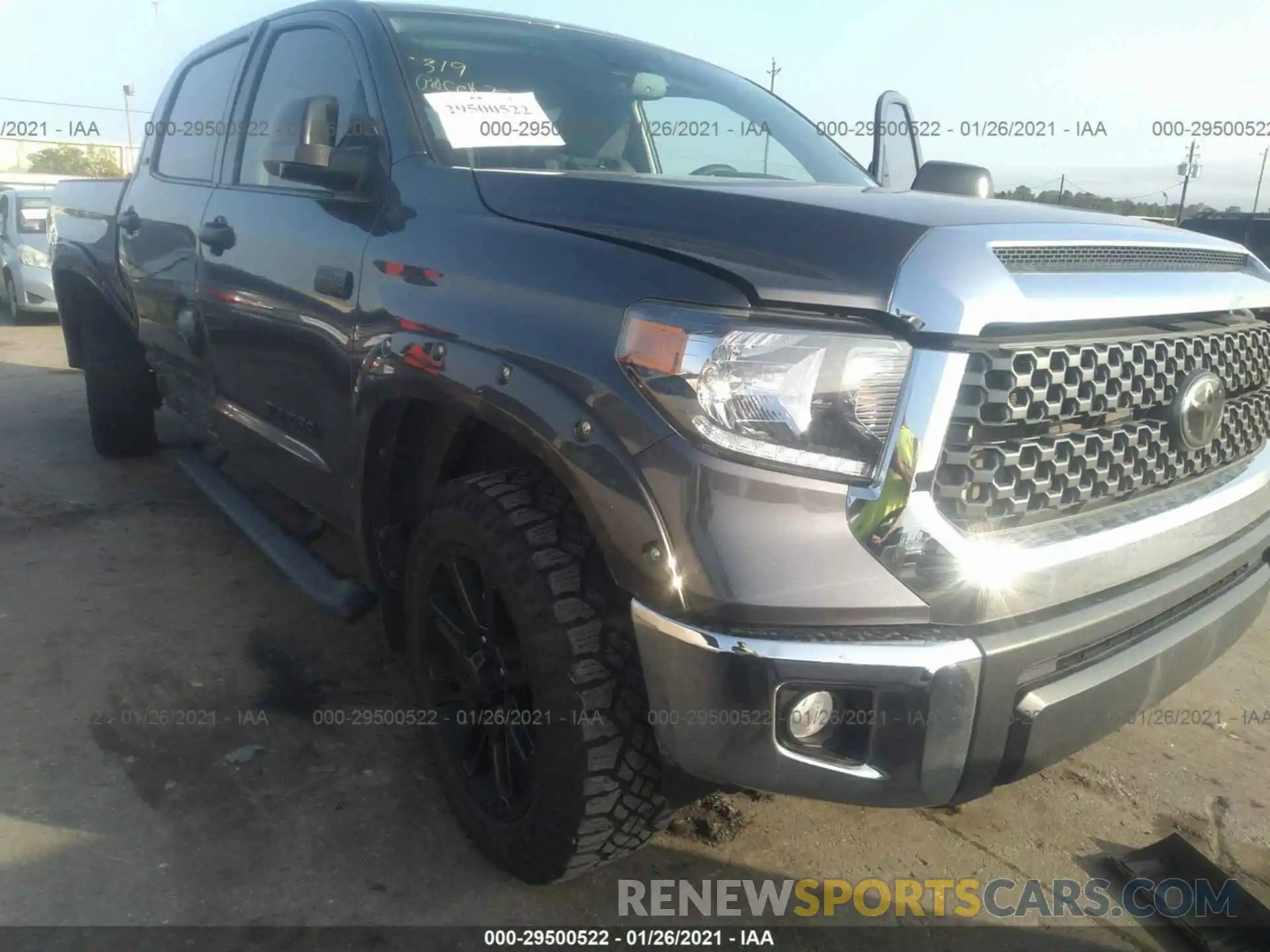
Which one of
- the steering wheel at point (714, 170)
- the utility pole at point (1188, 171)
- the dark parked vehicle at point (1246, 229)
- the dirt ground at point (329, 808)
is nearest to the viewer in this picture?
the dirt ground at point (329, 808)

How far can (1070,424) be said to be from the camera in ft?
5.95

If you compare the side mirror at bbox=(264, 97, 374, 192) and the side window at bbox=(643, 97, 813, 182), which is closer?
the side mirror at bbox=(264, 97, 374, 192)

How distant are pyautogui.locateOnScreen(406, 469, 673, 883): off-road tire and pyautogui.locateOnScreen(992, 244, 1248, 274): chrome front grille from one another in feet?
3.04

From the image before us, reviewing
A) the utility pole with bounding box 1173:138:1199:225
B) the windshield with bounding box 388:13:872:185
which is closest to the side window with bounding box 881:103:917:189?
the windshield with bounding box 388:13:872:185

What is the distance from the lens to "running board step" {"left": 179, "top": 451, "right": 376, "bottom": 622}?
2.71 m

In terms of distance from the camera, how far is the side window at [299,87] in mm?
2734

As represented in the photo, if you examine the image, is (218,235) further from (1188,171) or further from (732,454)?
(1188,171)

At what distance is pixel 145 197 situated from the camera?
413 cm

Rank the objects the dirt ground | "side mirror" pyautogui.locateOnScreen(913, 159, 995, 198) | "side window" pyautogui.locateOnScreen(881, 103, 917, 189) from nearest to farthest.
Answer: the dirt ground → "side mirror" pyautogui.locateOnScreen(913, 159, 995, 198) → "side window" pyautogui.locateOnScreen(881, 103, 917, 189)

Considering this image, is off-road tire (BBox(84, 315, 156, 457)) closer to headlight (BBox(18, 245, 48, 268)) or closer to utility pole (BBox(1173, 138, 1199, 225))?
headlight (BBox(18, 245, 48, 268))

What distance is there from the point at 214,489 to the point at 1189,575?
320cm

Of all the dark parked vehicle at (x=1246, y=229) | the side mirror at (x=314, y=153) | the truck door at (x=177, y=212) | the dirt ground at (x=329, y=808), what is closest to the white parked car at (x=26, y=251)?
the truck door at (x=177, y=212)

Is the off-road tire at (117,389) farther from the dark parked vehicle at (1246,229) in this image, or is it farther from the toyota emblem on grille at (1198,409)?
the dark parked vehicle at (1246,229)

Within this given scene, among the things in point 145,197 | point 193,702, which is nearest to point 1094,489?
point 193,702
